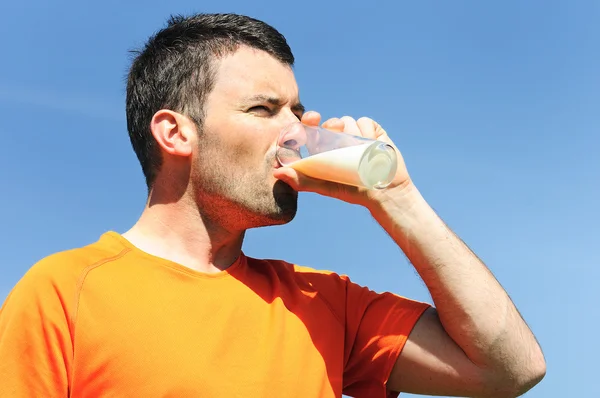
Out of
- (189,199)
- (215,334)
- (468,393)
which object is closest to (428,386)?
(468,393)

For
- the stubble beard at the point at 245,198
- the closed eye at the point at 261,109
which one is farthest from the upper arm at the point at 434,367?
the closed eye at the point at 261,109

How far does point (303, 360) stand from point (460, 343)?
2.37 ft

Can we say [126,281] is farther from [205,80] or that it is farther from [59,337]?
[205,80]

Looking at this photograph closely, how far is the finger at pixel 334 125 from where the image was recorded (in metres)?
3.25

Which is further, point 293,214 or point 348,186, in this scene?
point 293,214

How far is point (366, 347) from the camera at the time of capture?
3.38m

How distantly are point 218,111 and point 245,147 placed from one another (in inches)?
10.0

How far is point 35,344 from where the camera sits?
2.64 metres

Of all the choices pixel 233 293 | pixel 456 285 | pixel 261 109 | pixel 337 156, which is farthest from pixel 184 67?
pixel 456 285

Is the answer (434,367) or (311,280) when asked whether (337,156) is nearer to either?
(311,280)

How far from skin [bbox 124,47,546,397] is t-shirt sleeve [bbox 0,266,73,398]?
21.9 inches

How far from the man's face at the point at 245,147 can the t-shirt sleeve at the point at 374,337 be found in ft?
2.01

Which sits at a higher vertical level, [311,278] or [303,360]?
[311,278]

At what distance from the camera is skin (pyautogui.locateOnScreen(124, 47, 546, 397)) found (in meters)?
3.16
